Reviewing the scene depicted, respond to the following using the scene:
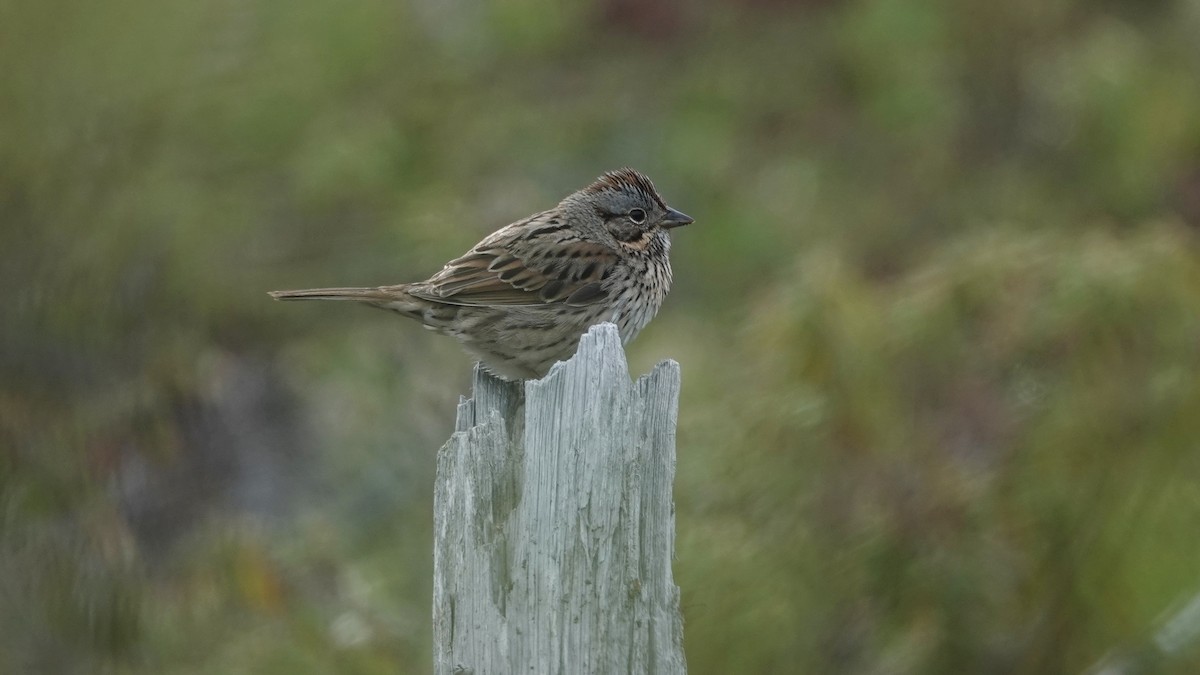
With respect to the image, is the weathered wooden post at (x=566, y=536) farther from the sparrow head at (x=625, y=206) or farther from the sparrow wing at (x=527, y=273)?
the sparrow head at (x=625, y=206)

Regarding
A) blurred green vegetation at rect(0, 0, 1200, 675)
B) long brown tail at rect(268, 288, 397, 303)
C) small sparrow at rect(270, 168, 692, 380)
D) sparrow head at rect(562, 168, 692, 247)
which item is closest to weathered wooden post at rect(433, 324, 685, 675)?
long brown tail at rect(268, 288, 397, 303)

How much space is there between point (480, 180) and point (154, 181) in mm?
2656

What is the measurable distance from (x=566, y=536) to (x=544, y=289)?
2.08 m

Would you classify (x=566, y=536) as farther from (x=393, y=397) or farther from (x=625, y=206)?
(x=393, y=397)

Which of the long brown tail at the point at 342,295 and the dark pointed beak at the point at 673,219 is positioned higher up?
the dark pointed beak at the point at 673,219

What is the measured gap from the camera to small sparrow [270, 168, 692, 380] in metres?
4.82

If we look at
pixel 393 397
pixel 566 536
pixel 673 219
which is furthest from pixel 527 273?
pixel 566 536

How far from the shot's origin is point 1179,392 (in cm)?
507

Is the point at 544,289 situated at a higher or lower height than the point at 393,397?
lower

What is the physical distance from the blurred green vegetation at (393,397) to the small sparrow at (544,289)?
597 millimetres


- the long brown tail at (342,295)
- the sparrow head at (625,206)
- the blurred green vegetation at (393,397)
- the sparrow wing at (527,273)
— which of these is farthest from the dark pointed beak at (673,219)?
the long brown tail at (342,295)

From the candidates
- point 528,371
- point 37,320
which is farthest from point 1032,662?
point 37,320

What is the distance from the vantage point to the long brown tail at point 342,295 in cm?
454

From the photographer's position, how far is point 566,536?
9.39 feet
